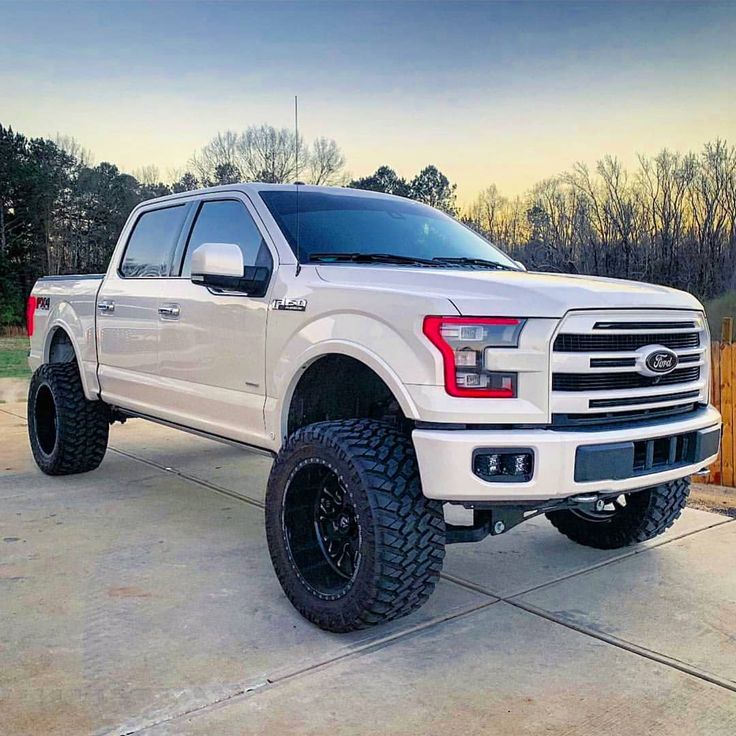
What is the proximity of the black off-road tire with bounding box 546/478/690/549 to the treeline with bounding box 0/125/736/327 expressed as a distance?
1048 centimetres

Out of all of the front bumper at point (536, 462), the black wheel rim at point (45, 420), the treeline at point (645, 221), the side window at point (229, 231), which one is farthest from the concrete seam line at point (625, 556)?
the treeline at point (645, 221)

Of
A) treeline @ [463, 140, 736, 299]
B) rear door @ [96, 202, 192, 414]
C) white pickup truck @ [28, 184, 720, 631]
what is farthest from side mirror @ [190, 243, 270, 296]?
treeline @ [463, 140, 736, 299]

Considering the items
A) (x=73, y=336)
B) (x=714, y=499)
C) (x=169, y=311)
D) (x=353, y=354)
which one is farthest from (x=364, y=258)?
(x=714, y=499)

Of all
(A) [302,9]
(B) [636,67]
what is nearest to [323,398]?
(A) [302,9]

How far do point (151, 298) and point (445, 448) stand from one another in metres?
2.71

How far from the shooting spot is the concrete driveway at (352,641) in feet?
8.98

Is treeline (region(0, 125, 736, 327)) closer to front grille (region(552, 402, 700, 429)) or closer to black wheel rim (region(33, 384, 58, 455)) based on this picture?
black wheel rim (region(33, 384, 58, 455))

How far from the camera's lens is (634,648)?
3270mm

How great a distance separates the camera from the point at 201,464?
6.79m

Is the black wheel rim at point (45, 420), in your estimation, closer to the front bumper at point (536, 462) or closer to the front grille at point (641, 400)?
the front bumper at point (536, 462)

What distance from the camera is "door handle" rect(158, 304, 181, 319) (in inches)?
185

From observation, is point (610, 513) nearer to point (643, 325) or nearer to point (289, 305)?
point (643, 325)

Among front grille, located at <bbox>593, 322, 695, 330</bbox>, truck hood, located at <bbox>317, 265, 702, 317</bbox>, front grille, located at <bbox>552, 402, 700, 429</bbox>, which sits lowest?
front grille, located at <bbox>552, 402, 700, 429</bbox>

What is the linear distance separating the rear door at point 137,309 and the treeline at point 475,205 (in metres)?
8.70
